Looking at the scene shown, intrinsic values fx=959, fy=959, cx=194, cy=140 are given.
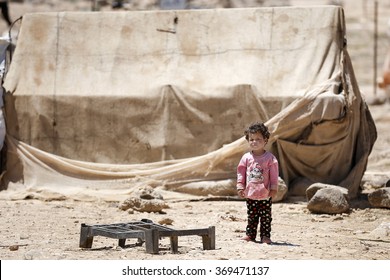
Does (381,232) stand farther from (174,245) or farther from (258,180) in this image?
(174,245)

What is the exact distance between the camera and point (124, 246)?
752 centimetres

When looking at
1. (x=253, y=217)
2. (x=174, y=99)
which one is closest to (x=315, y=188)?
(x=174, y=99)

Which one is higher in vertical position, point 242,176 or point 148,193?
point 242,176

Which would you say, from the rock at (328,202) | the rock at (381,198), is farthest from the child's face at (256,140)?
the rock at (381,198)

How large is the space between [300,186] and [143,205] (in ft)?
6.75

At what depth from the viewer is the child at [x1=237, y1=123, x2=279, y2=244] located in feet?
25.2

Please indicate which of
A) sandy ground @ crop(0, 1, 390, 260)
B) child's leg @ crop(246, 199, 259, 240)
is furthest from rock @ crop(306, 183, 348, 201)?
child's leg @ crop(246, 199, 259, 240)

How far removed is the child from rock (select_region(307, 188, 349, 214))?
7.64 feet

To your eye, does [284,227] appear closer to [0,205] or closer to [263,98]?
[263,98]

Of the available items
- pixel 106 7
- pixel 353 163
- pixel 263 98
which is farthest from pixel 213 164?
pixel 106 7

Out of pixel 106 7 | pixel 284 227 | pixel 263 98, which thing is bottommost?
pixel 284 227

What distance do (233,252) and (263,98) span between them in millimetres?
4221

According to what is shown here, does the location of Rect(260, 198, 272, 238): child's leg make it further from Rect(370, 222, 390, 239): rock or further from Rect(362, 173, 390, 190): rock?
Rect(362, 173, 390, 190): rock

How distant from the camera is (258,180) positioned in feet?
25.2
